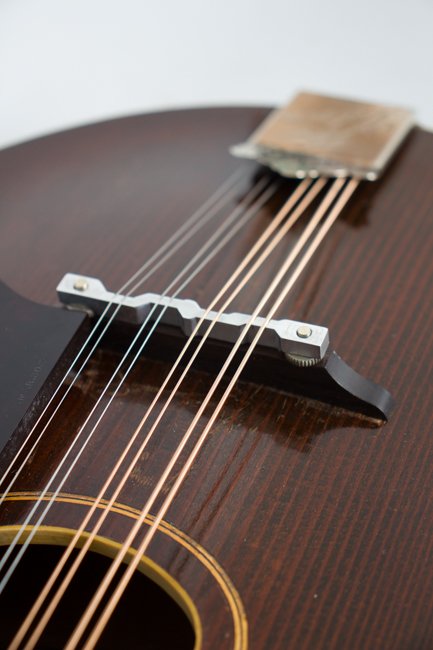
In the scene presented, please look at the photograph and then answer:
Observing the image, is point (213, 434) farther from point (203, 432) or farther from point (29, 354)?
point (29, 354)

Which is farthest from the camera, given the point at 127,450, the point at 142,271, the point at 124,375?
the point at 142,271

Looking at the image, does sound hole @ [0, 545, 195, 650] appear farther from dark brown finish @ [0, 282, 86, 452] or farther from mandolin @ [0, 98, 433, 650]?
dark brown finish @ [0, 282, 86, 452]

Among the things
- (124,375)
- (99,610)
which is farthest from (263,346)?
(99,610)

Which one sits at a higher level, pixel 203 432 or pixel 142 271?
pixel 142 271

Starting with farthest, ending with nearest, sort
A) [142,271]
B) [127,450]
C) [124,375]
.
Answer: [142,271], [124,375], [127,450]

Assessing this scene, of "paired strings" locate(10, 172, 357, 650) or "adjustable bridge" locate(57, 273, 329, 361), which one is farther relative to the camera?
"adjustable bridge" locate(57, 273, 329, 361)

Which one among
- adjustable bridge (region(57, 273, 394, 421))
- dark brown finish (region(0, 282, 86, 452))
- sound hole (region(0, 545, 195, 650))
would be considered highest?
adjustable bridge (region(57, 273, 394, 421))

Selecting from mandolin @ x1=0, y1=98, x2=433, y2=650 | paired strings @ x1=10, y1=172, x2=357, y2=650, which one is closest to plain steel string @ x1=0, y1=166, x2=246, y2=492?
mandolin @ x1=0, y1=98, x2=433, y2=650

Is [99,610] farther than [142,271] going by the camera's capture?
No

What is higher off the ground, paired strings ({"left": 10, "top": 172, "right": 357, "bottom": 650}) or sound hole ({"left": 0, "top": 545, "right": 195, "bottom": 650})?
paired strings ({"left": 10, "top": 172, "right": 357, "bottom": 650})
